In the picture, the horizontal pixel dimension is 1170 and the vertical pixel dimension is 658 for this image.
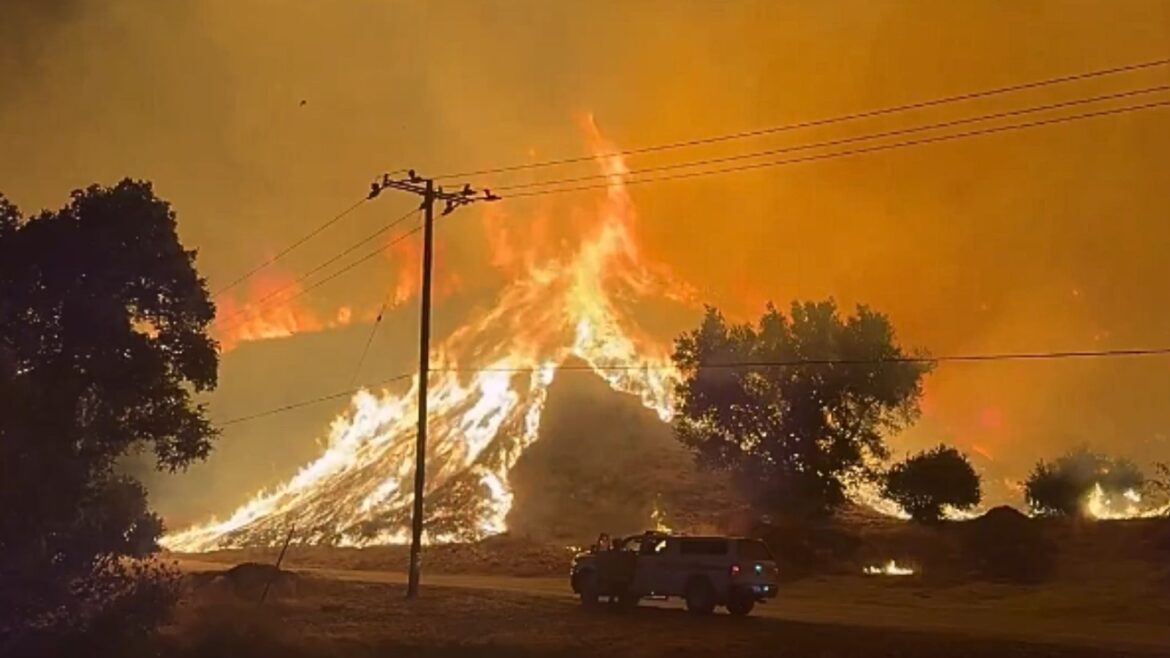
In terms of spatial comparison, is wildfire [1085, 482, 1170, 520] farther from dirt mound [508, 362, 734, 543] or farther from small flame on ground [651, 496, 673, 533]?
small flame on ground [651, 496, 673, 533]

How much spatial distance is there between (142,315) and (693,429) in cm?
5259

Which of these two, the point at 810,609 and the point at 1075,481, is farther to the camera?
the point at 1075,481

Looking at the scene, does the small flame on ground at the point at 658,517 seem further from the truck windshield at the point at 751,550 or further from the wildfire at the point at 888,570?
the truck windshield at the point at 751,550

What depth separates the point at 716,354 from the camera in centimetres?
7944

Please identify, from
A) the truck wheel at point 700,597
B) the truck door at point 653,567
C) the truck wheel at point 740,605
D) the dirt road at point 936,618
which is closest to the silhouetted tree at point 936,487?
the dirt road at point 936,618

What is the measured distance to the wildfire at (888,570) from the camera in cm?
5681

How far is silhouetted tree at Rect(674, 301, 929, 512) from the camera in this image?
73438mm

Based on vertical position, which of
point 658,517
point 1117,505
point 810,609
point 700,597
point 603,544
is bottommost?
point 810,609

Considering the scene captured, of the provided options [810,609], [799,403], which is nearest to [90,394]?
[810,609]

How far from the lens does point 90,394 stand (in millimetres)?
28969

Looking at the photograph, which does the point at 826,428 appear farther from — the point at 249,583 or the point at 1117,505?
the point at 249,583

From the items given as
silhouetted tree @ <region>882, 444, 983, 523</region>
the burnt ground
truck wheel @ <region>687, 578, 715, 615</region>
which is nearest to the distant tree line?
silhouetted tree @ <region>882, 444, 983, 523</region>

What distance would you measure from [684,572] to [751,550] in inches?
95.4

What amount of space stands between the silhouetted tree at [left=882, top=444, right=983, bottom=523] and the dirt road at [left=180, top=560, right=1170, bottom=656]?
20.9 meters
